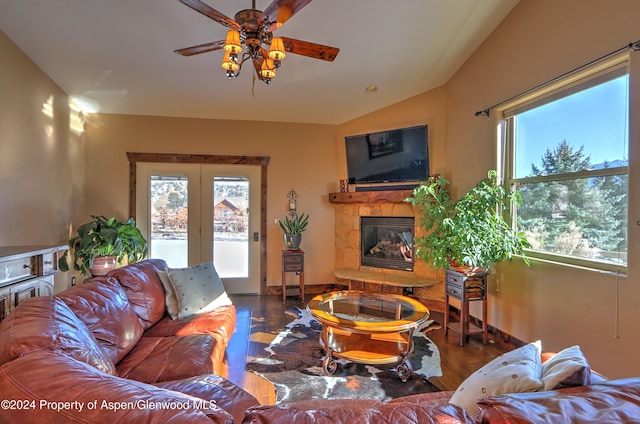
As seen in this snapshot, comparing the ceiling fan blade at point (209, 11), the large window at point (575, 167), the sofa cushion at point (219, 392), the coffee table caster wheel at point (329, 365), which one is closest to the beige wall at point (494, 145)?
the large window at point (575, 167)

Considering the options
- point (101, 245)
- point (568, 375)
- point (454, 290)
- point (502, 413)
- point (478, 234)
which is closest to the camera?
point (502, 413)

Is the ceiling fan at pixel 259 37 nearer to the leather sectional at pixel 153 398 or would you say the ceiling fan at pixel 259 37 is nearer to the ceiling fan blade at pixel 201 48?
the ceiling fan blade at pixel 201 48

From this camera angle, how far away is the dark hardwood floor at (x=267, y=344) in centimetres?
246

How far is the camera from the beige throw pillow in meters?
2.67

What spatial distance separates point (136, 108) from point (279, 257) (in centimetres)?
312

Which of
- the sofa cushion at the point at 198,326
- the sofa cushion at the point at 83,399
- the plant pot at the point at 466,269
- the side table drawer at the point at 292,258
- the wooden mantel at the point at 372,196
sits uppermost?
the wooden mantel at the point at 372,196

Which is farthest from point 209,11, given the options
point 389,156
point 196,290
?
point 389,156

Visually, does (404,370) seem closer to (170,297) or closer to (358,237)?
(170,297)

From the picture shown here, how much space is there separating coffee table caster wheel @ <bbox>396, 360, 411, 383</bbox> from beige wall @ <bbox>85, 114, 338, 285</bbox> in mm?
2871

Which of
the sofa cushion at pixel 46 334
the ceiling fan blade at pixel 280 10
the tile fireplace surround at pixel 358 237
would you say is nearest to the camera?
the sofa cushion at pixel 46 334

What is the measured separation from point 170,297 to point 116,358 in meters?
0.84

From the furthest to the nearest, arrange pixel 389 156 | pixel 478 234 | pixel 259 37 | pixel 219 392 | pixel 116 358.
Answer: pixel 389 156 → pixel 478 234 → pixel 259 37 → pixel 116 358 → pixel 219 392

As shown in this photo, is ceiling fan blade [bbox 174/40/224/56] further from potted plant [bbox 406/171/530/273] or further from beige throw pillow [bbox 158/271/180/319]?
potted plant [bbox 406/171/530/273]

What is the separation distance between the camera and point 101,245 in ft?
12.5
